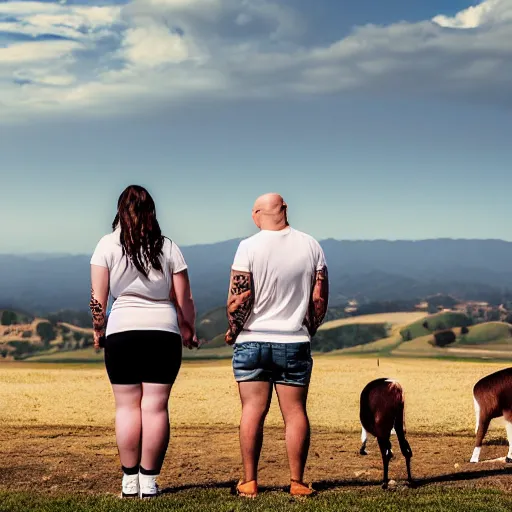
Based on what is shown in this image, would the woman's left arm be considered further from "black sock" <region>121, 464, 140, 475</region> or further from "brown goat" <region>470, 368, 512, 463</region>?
"brown goat" <region>470, 368, 512, 463</region>

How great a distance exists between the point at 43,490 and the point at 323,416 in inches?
279

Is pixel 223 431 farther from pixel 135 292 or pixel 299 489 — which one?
pixel 135 292

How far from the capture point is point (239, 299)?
723 cm

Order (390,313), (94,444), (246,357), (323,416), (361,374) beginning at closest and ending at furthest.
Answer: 1. (246,357)
2. (94,444)
3. (323,416)
4. (361,374)
5. (390,313)

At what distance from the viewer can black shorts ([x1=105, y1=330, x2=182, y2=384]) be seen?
24.1 ft

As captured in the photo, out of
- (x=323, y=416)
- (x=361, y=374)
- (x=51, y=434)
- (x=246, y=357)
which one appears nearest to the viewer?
(x=246, y=357)

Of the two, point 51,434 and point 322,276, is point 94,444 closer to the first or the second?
point 51,434

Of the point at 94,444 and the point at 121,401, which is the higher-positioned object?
the point at 121,401

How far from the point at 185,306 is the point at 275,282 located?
885 millimetres

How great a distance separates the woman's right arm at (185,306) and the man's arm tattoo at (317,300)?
1.08m

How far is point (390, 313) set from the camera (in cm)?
4341

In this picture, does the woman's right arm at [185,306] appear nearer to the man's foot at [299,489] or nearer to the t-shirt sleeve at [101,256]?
the t-shirt sleeve at [101,256]

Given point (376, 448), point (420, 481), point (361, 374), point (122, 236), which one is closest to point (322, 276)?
point (122, 236)

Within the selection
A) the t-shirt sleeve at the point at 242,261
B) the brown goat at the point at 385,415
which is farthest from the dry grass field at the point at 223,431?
the t-shirt sleeve at the point at 242,261
